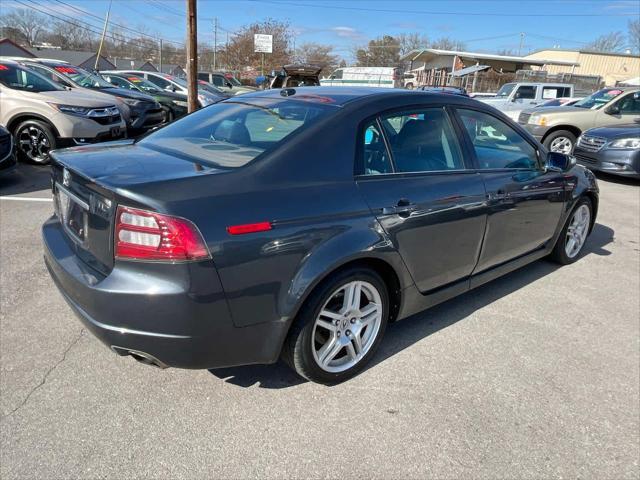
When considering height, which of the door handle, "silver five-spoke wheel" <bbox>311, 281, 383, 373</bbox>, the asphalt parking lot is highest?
the door handle

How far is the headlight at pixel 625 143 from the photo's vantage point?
8.93 metres

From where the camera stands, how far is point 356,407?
2.54 m

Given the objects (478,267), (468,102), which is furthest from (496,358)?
(468,102)

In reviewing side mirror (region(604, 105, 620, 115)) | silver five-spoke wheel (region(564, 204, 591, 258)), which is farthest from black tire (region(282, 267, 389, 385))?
side mirror (region(604, 105, 620, 115))

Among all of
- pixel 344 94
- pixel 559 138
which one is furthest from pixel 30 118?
pixel 559 138

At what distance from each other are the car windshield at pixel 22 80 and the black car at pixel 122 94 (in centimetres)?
179

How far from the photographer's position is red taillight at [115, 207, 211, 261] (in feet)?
6.54

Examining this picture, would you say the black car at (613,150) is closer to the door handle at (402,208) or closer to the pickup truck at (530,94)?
the pickup truck at (530,94)

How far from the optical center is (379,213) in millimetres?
2609

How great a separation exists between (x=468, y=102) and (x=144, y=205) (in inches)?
→ 96.1

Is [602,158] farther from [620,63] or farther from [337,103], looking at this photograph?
[620,63]

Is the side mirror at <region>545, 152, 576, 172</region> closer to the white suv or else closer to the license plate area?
the license plate area

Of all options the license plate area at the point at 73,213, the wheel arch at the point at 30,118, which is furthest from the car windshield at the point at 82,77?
the license plate area at the point at 73,213

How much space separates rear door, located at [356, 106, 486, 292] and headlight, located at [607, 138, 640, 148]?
752cm
